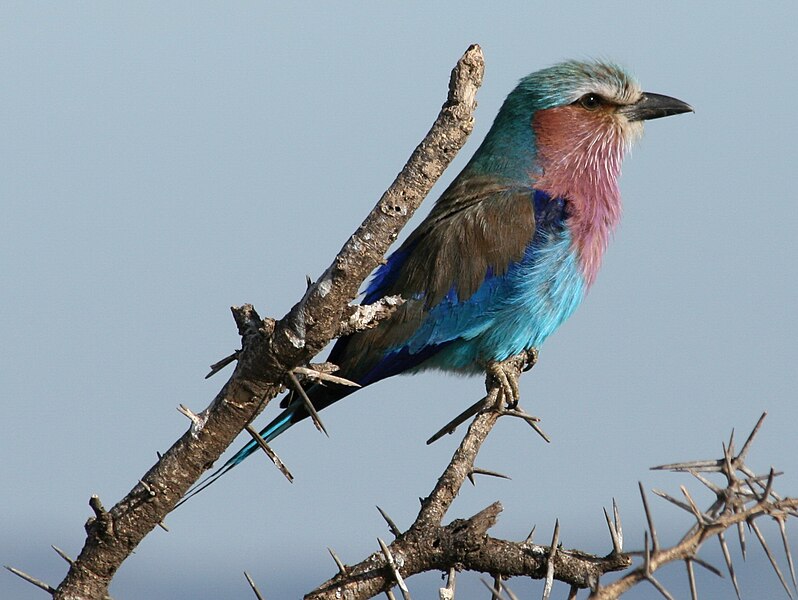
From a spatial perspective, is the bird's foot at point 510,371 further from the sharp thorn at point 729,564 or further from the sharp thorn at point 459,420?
the sharp thorn at point 729,564

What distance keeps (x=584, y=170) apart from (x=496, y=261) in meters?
0.81

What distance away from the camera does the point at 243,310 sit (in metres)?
2.70

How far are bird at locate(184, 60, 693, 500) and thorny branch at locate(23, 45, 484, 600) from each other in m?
1.92

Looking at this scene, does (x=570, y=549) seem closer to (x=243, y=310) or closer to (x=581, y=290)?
(x=243, y=310)

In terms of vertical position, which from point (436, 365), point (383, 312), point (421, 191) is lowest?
point (383, 312)

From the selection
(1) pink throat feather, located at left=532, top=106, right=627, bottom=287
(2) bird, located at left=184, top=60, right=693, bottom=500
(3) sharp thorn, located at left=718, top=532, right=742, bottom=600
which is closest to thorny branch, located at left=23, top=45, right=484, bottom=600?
(3) sharp thorn, located at left=718, top=532, right=742, bottom=600

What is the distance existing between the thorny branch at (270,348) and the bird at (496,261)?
192 centimetres

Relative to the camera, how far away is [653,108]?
576 centimetres

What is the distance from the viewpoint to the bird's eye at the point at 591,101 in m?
5.62

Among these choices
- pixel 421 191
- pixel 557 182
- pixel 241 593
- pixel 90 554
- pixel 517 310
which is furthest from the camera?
pixel 241 593

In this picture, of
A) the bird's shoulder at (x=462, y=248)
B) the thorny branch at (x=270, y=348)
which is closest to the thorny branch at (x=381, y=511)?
the thorny branch at (x=270, y=348)

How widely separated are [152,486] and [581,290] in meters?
2.92

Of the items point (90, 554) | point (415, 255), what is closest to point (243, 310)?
point (90, 554)

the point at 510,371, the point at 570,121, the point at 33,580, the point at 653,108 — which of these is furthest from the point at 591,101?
the point at 33,580
